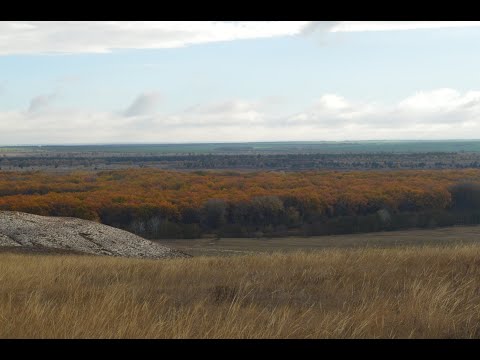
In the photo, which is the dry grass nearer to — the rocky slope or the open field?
the rocky slope

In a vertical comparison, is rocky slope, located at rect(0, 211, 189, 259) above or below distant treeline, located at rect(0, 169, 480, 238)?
above

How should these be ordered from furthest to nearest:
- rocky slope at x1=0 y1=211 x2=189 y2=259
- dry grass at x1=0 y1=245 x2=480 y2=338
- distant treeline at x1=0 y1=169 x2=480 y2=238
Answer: distant treeline at x1=0 y1=169 x2=480 y2=238 → rocky slope at x1=0 y1=211 x2=189 y2=259 → dry grass at x1=0 y1=245 x2=480 y2=338

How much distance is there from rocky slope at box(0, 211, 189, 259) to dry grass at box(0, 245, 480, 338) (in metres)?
14.9

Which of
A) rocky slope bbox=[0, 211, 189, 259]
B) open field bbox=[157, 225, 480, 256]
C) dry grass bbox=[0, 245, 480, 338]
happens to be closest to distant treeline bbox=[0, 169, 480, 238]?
open field bbox=[157, 225, 480, 256]

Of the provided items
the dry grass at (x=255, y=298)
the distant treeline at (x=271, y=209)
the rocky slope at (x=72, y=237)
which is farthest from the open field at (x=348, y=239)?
the dry grass at (x=255, y=298)

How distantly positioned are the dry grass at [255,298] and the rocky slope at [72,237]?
14948mm

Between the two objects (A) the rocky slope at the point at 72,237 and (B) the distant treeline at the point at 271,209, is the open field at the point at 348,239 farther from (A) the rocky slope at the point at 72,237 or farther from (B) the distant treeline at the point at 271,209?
(A) the rocky slope at the point at 72,237

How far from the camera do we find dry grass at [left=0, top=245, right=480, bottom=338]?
5.70 m

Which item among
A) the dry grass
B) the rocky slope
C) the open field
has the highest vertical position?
the dry grass

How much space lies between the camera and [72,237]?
27.4 metres

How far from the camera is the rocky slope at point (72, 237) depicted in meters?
25.5

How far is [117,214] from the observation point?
58812mm

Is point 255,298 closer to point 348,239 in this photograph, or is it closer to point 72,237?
point 72,237

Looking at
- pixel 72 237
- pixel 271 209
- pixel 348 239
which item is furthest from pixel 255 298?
pixel 271 209
